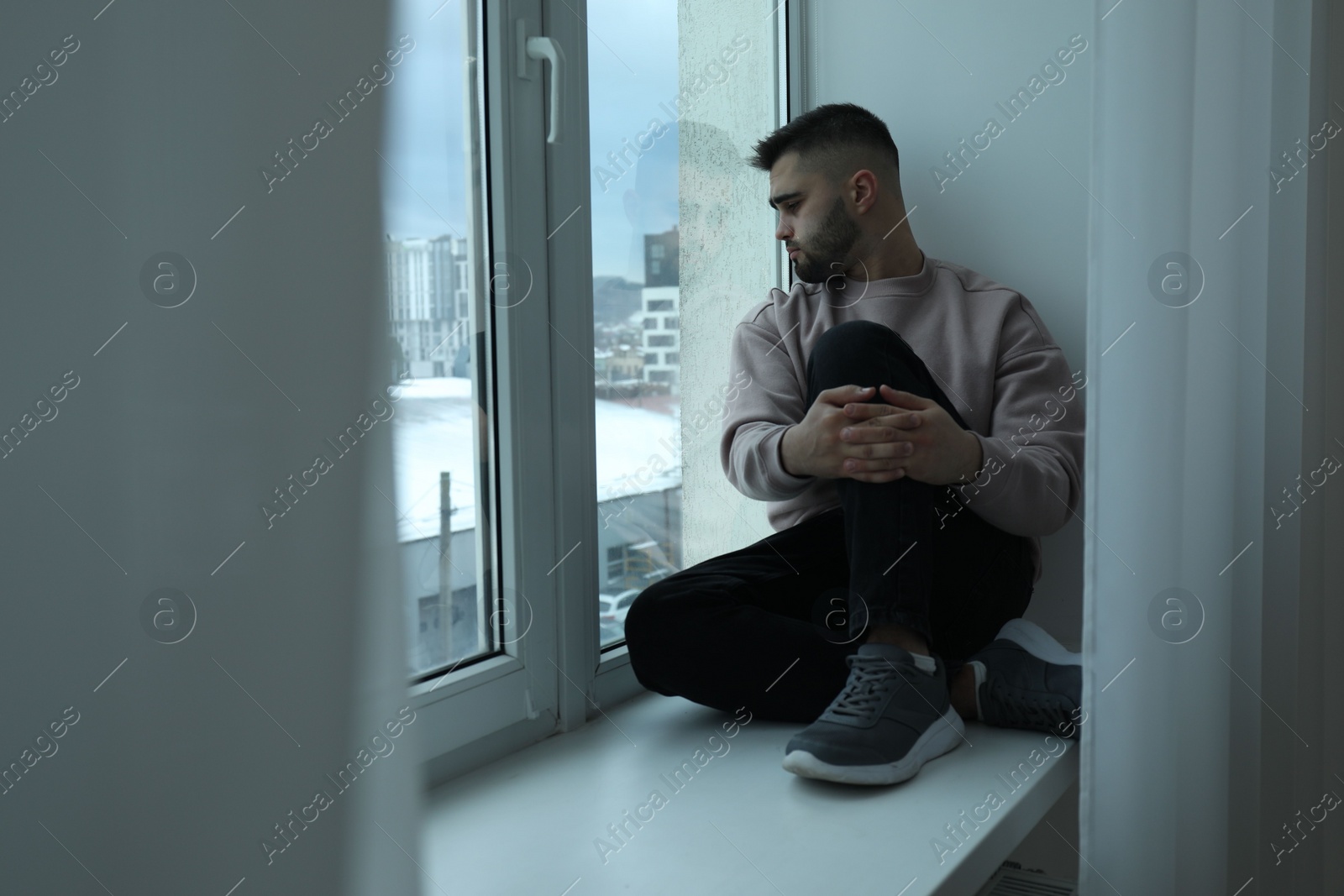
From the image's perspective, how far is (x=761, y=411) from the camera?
1.21 meters

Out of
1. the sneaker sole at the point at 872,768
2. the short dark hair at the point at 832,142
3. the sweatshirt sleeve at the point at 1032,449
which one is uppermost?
the short dark hair at the point at 832,142

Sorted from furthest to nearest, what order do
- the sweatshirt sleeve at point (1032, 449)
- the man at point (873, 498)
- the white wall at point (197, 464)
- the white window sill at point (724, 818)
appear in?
the sweatshirt sleeve at point (1032, 449)
the man at point (873, 498)
the white window sill at point (724, 818)
the white wall at point (197, 464)

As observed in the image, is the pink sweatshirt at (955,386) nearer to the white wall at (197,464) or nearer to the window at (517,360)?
the window at (517,360)

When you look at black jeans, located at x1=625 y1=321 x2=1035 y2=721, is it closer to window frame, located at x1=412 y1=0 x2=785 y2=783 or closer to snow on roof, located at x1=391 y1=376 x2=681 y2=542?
window frame, located at x1=412 y1=0 x2=785 y2=783

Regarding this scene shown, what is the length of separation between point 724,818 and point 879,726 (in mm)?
172

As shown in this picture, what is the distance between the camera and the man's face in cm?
135

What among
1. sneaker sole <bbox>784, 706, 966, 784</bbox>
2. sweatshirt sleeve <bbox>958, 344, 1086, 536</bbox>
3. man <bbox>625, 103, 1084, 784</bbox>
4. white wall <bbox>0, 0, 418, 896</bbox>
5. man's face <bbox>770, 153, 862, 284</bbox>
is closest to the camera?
white wall <bbox>0, 0, 418, 896</bbox>

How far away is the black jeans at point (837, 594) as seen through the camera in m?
0.97

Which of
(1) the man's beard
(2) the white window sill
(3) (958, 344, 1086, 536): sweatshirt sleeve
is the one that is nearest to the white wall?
(2) the white window sill

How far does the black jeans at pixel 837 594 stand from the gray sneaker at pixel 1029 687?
4 cm

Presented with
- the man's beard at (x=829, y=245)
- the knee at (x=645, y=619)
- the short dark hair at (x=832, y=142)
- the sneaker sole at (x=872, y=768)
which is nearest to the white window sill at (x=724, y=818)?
the sneaker sole at (x=872, y=768)

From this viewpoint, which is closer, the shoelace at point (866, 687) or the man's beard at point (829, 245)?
the shoelace at point (866, 687)

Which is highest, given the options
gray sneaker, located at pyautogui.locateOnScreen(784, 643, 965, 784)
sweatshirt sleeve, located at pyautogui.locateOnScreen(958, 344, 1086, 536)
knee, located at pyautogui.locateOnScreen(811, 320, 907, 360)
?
knee, located at pyautogui.locateOnScreen(811, 320, 907, 360)

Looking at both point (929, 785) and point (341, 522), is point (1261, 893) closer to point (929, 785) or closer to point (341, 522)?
point (929, 785)
